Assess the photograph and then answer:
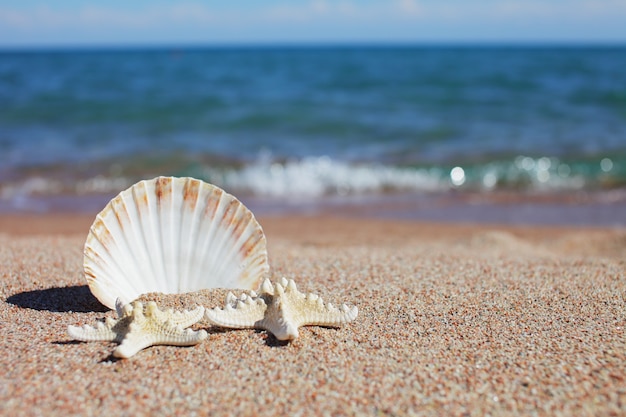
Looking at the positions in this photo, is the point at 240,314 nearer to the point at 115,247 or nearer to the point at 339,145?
the point at 115,247

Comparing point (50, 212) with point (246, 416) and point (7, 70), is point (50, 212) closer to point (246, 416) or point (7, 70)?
point (246, 416)

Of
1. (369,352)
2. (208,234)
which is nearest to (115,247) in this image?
(208,234)

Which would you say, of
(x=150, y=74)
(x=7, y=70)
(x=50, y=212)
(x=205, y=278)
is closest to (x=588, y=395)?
(x=205, y=278)

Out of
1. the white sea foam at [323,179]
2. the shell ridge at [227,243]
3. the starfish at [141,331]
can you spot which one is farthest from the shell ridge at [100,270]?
the white sea foam at [323,179]

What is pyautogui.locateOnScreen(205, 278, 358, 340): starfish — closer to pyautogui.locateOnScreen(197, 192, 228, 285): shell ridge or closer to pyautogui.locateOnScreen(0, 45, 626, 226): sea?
pyautogui.locateOnScreen(197, 192, 228, 285): shell ridge

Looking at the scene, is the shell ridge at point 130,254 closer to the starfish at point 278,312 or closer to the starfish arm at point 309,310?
the starfish at point 278,312

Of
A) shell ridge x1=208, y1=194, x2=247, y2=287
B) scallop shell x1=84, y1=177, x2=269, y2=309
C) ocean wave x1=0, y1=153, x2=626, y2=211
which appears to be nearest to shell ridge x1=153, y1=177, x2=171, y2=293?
scallop shell x1=84, y1=177, x2=269, y2=309

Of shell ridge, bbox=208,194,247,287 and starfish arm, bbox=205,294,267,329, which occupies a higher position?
shell ridge, bbox=208,194,247,287
